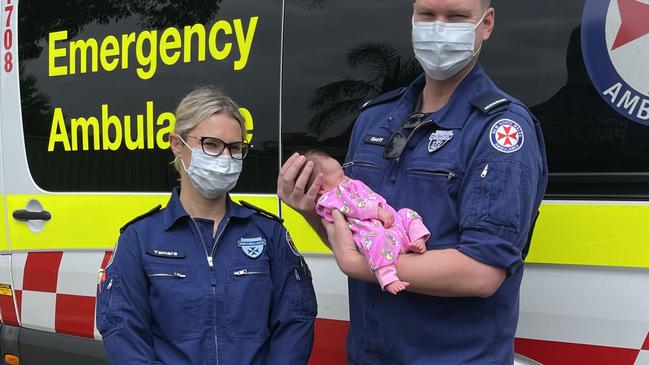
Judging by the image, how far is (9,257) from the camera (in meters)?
2.98

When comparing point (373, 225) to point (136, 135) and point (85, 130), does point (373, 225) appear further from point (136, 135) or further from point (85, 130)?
point (85, 130)

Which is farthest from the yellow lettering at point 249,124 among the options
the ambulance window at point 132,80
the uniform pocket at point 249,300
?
the uniform pocket at point 249,300

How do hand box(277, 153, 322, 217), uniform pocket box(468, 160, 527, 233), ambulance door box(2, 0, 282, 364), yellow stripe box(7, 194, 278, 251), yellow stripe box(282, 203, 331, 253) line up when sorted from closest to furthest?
uniform pocket box(468, 160, 527, 233) → hand box(277, 153, 322, 217) → yellow stripe box(282, 203, 331, 253) → ambulance door box(2, 0, 282, 364) → yellow stripe box(7, 194, 278, 251)

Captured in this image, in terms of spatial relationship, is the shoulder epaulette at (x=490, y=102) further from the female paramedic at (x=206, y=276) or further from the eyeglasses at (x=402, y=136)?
the female paramedic at (x=206, y=276)

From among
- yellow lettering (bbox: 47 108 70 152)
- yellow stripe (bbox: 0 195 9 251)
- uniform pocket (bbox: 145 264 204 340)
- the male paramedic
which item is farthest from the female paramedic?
yellow stripe (bbox: 0 195 9 251)

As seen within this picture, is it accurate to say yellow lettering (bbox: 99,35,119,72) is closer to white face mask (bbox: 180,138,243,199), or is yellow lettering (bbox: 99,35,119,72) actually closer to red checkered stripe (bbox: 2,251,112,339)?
red checkered stripe (bbox: 2,251,112,339)

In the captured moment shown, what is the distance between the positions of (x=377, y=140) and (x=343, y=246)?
30 cm

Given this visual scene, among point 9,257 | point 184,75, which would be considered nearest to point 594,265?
point 184,75

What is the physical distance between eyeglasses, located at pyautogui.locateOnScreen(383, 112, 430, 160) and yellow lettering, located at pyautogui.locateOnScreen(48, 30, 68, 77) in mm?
1731

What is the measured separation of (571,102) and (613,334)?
2.00 ft

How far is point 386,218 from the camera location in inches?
57.9

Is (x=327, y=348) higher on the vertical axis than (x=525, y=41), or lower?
lower

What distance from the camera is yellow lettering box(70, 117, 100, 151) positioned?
266 cm

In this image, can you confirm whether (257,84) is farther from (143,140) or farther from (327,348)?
(327,348)
